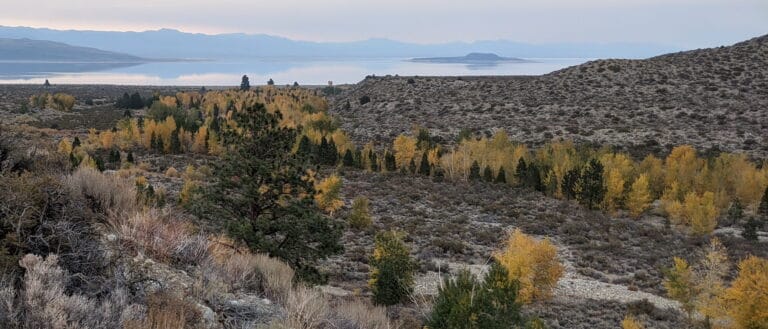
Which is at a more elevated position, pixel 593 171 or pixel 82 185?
pixel 82 185

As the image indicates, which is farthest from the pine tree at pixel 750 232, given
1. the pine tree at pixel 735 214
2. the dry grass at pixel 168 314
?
the dry grass at pixel 168 314

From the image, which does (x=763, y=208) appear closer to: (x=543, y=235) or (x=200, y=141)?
(x=543, y=235)

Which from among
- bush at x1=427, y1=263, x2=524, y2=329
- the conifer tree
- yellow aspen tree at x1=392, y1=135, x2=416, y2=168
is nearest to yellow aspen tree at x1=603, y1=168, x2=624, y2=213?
the conifer tree

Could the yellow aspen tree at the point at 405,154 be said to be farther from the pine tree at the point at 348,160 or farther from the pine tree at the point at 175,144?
the pine tree at the point at 175,144

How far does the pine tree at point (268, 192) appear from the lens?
58.5 feet

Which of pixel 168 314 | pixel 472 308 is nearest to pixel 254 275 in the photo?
pixel 168 314

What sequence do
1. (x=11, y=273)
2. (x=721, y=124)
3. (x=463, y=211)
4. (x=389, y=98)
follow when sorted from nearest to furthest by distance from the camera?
(x=11, y=273) → (x=463, y=211) → (x=721, y=124) → (x=389, y=98)

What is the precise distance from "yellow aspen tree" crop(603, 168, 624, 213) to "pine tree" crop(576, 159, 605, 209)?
520mm

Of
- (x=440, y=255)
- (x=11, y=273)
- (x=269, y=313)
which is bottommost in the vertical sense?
(x=440, y=255)

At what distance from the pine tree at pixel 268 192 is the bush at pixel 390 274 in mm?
3465

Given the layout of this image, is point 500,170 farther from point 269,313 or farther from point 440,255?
point 269,313

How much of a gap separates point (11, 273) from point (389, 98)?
101911 millimetres

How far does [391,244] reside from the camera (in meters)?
21.9

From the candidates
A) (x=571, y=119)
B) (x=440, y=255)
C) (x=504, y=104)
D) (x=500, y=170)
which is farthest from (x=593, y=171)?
(x=504, y=104)
